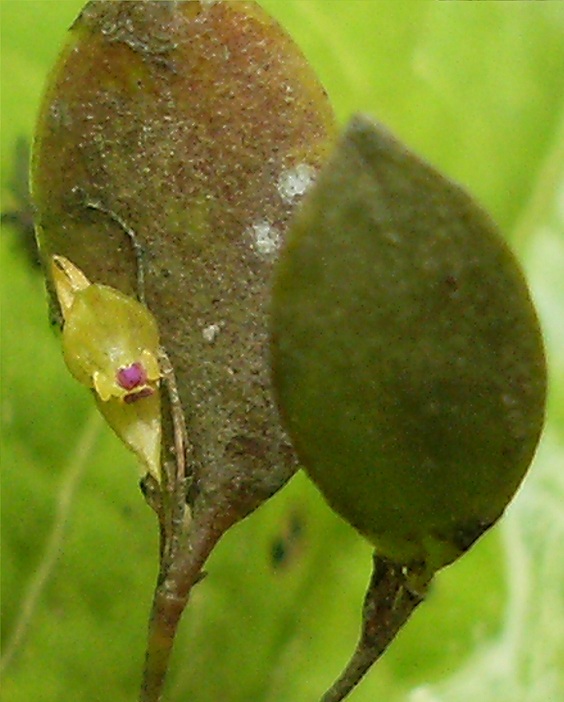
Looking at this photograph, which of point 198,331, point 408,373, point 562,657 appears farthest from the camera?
point 562,657

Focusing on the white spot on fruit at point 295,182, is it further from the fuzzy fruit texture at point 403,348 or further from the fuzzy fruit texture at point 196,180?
the fuzzy fruit texture at point 403,348

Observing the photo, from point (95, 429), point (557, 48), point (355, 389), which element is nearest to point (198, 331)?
point (355, 389)

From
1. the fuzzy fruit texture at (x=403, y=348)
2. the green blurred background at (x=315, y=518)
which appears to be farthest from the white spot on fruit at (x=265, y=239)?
the green blurred background at (x=315, y=518)

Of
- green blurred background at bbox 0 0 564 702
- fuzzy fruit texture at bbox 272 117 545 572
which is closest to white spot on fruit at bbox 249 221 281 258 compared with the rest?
fuzzy fruit texture at bbox 272 117 545 572

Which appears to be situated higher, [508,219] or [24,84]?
[24,84]

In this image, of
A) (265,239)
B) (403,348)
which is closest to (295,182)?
(265,239)

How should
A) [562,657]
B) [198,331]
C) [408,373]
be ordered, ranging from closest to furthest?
[408,373] → [198,331] → [562,657]

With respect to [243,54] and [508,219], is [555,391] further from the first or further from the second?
[243,54]
